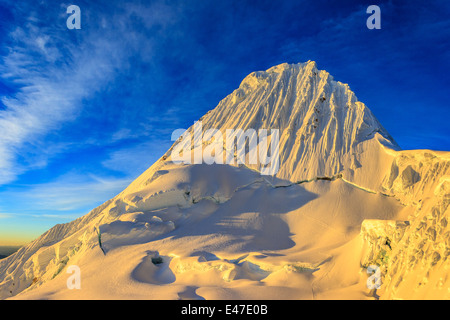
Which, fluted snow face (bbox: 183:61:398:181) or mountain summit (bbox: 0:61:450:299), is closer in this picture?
mountain summit (bbox: 0:61:450:299)

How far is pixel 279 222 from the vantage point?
11.4 metres

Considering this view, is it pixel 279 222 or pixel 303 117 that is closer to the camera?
pixel 279 222

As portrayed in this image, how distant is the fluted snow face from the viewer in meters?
13.3

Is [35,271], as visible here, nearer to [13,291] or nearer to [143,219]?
[13,291]

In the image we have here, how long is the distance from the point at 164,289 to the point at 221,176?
6.70 meters

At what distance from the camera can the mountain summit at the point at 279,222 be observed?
6815 millimetres

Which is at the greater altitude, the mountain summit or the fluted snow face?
the fluted snow face

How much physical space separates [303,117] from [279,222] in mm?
6358

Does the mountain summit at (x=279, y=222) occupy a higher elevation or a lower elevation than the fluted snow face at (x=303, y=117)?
lower

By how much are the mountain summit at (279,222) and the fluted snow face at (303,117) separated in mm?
68

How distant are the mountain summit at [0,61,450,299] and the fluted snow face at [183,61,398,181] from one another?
68mm

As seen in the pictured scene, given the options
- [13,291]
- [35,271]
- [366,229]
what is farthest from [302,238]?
[13,291]
